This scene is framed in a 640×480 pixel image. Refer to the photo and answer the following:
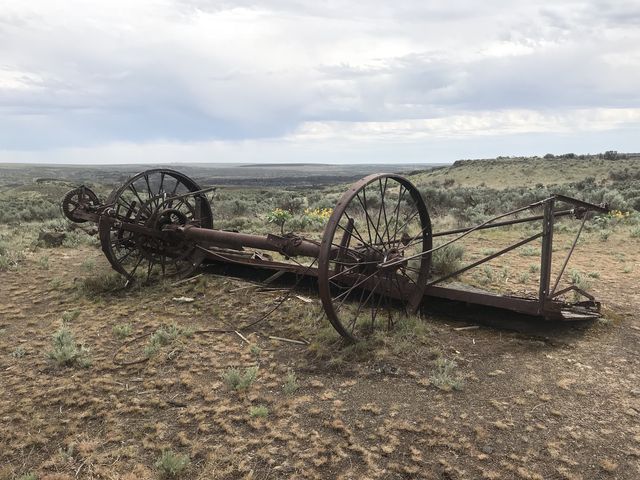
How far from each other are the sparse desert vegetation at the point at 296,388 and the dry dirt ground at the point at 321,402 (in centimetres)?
2

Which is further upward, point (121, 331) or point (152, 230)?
point (152, 230)

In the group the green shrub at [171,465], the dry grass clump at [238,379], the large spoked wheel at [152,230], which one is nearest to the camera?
the green shrub at [171,465]

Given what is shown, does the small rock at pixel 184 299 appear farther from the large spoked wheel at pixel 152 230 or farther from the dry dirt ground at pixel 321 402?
the large spoked wheel at pixel 152 230

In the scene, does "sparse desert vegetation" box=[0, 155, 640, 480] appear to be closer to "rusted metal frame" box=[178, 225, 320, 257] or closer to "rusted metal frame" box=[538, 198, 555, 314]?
"rusted metal frame" box=[538, 198, 555, 314]

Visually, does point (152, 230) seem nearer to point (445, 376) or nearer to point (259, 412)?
point (259, 412)

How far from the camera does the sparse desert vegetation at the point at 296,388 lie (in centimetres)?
358

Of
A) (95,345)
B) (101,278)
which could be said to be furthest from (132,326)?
(101,278)

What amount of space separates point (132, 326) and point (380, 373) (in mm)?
3327

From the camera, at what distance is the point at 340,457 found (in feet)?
11.8

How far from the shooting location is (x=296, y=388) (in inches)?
181

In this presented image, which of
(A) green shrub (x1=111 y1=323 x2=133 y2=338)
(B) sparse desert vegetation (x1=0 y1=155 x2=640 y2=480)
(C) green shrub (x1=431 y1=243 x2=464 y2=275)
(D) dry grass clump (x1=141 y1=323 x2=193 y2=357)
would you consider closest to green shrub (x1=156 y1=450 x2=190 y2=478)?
(B) sparse desert vegetation (x1=0 y1=155 x2=640 y2=480)

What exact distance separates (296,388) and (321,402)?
0.33 m

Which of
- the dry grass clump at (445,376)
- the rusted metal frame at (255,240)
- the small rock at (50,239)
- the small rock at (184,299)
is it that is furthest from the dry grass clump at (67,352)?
the small rock at (50,239)

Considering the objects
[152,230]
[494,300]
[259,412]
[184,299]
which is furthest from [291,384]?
[152,230]
